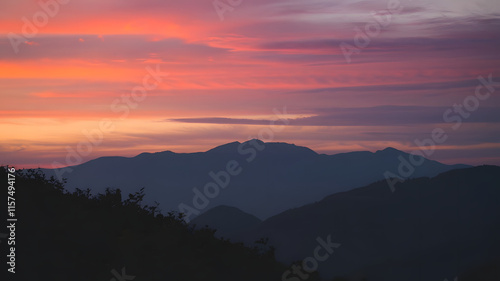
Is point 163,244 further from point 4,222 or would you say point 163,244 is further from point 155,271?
point 4,222

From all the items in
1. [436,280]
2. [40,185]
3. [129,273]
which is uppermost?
[40,185]

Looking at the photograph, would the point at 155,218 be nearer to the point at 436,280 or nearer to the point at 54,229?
the point at 54,229

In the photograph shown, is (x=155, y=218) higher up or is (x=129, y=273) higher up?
(x=155, y=218)

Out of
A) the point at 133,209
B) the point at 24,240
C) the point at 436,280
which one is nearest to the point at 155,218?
the point at 133,209

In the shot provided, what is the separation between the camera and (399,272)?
192 meters

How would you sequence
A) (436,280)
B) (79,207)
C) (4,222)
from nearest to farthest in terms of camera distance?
(4,222) < (79,207) < (436,280)

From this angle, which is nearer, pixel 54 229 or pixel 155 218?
pixel 54 229

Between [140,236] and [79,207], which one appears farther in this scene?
[79,207]

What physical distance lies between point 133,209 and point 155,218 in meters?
1.02

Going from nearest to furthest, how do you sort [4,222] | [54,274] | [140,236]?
[54,274] → [4,222] → [140,236]

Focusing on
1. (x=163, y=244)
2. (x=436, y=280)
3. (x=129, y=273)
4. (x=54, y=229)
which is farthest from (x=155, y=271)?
(x=436, y=280)

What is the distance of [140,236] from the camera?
2022cm

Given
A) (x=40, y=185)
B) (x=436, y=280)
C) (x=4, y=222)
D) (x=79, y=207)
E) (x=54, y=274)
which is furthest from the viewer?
(x=436, y=280)

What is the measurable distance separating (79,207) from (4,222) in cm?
349
